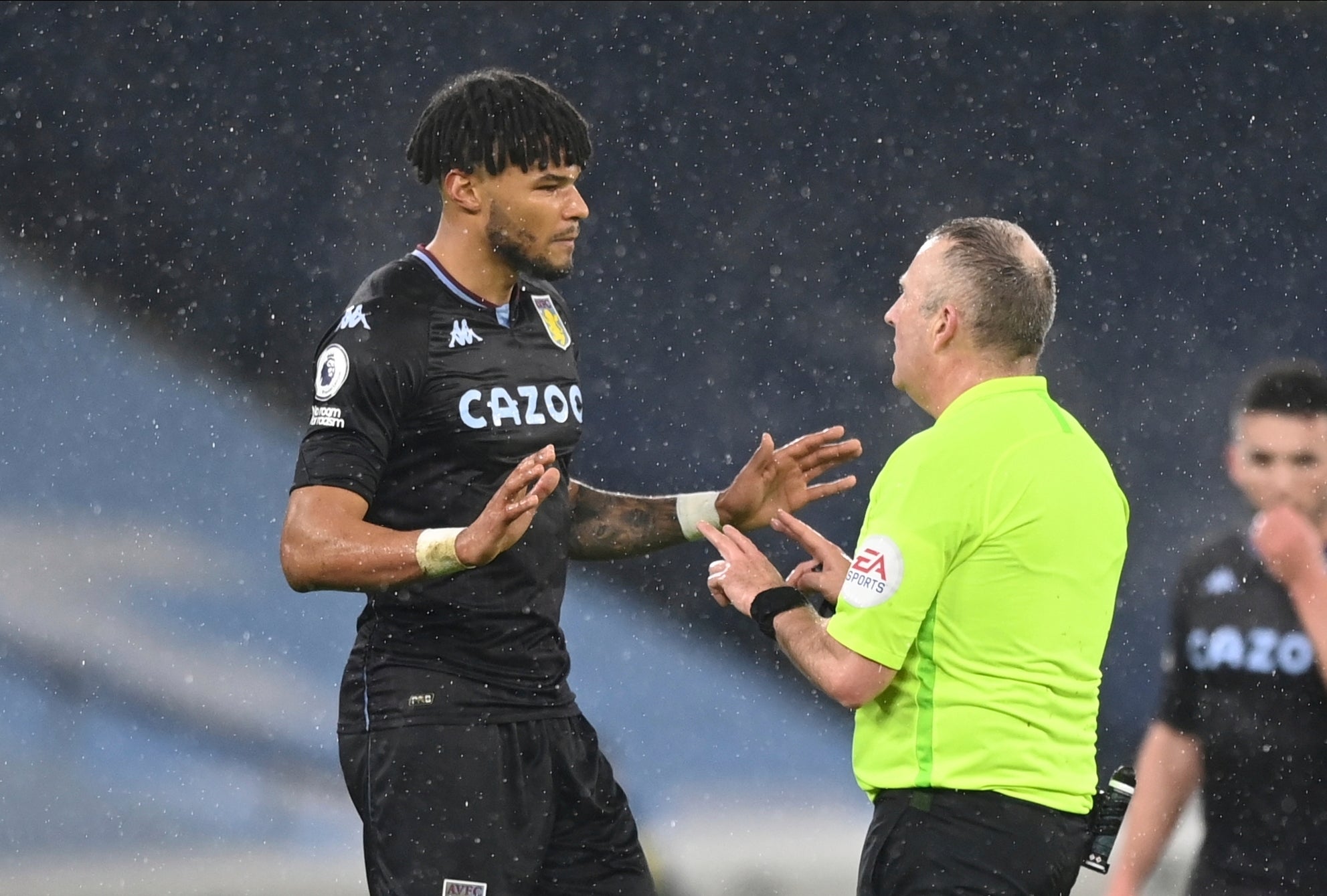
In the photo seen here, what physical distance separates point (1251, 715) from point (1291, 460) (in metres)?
0.75

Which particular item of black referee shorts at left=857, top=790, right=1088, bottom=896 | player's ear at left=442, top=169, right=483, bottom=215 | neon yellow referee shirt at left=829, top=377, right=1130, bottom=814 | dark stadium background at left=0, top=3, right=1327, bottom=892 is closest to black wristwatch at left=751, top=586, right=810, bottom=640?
neon yellow referee shirt at left=829, top=377, right=1130, bottom=814

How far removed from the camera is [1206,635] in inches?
145

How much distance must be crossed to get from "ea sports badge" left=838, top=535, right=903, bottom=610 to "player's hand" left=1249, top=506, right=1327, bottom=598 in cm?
170

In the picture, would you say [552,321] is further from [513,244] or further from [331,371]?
[331,371]

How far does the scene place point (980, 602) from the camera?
223 centimetres

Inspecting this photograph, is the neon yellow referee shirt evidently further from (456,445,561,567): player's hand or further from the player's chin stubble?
A: the player's chin stubble

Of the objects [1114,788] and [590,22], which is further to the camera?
[590,22]

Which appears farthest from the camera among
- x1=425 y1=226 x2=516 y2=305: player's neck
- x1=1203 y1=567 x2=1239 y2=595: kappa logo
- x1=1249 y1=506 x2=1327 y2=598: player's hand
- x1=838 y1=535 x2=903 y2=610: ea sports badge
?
x1=1203 y1=567 x2=1239 y2=595: kappa logo

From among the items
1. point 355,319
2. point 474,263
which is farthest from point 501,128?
point 355,319

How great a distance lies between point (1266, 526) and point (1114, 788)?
148cm

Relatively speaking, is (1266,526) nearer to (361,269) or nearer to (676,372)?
(676,372)

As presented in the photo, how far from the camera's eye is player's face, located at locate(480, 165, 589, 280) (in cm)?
286

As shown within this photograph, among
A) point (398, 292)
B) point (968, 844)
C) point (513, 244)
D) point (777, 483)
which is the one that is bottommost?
point (968, 844)

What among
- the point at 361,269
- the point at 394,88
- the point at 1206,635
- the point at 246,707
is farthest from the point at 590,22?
the point at 1206,635
